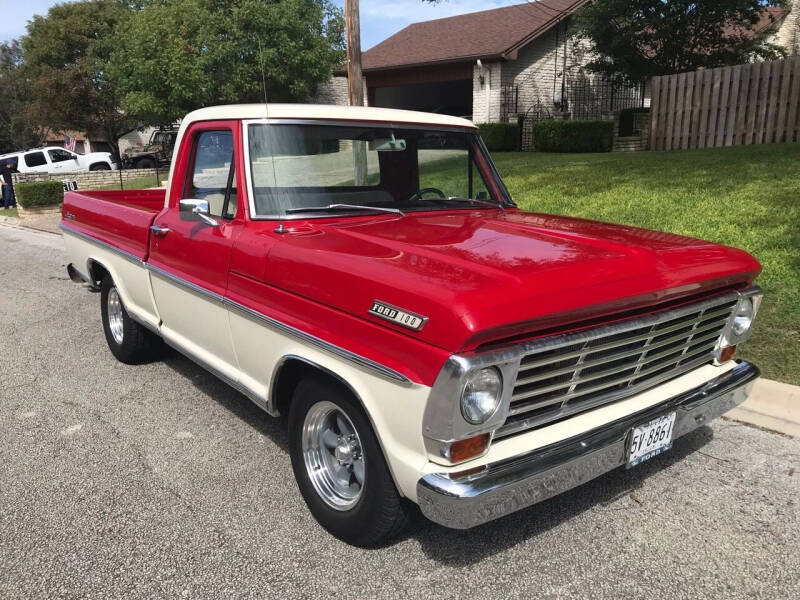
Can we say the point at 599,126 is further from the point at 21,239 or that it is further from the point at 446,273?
the point at 446,273

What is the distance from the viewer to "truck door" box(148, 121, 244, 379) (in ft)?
11.3

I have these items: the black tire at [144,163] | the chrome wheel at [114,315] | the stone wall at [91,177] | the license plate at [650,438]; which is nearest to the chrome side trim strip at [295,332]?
the license plate at [650,438]

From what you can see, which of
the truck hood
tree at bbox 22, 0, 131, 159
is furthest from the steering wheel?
tree at bbox 22, 0, 131, 159

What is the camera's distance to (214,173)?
3740 mm

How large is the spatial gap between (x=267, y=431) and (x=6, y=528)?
143cm

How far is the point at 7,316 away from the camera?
6918mm

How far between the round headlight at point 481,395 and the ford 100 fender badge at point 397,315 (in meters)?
0.27

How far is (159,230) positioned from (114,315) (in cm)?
159

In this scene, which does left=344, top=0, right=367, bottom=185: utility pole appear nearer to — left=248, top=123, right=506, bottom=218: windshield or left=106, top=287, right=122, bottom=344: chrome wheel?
left=106, top=287, right=122, bottom=344: chrome wheel

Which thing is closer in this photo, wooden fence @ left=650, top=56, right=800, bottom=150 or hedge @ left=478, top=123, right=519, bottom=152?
wooden fence @ left=650, top=56, right=800, bottom=150

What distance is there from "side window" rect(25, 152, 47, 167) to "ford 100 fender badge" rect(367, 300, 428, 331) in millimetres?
28627

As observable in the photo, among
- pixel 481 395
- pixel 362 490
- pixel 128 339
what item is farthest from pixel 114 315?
pixel 481 395

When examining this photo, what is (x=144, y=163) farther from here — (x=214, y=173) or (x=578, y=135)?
(x=214, y=173)

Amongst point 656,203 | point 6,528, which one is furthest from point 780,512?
point 656,203
